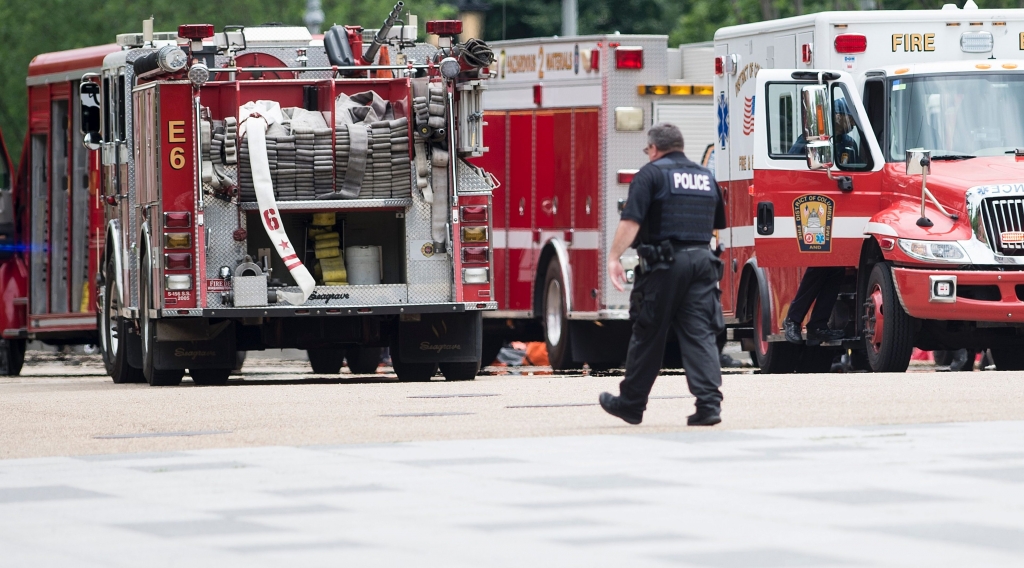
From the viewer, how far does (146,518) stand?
8.70 meters

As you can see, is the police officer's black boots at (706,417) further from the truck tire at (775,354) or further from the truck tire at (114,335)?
the truck tire at (114,335)

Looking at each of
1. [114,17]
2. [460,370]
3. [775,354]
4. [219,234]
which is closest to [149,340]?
[219,234]

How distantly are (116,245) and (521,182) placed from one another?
4542 mm

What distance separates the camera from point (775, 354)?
1955 cm

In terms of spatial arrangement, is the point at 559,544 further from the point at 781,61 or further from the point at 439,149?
the point at 781,61

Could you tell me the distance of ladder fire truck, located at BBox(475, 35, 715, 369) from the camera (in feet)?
70.2

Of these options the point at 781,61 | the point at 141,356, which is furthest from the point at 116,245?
the point at 781,61

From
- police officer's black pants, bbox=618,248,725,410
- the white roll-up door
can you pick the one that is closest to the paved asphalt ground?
police officer's black pants, bbox=618,248,725,410

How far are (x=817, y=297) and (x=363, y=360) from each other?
21.7ft

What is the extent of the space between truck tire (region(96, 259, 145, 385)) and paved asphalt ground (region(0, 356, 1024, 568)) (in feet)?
15.1

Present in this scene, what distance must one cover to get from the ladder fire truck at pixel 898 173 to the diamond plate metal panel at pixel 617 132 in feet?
7.79

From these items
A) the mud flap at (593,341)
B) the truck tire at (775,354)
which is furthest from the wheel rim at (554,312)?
the truck tire at (775,354)

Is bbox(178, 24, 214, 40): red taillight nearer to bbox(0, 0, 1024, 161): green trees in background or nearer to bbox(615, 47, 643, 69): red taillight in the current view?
bbox(615, 47, 643, 69): red taillight

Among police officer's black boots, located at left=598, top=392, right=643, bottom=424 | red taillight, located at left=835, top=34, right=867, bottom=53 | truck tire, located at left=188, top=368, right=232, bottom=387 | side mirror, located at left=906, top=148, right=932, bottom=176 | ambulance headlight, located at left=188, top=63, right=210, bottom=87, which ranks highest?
red taillight, located at left=835, top=34, right=867, bottom=53
